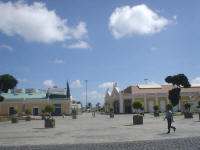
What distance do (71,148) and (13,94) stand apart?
A: 51584 millimetres

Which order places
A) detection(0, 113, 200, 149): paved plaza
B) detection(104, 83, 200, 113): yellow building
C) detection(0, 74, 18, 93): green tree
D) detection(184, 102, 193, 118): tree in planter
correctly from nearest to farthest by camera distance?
detection(0, 113, 200, 149): paved plaza < detection(184, 102, 193, 118): tree in planter < detection(0, 74, 18, 93): green tree < detection(104, 83, 200, 113): yellow building

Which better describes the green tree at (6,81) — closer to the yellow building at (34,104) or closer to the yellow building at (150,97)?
the yellow building at (34,104)

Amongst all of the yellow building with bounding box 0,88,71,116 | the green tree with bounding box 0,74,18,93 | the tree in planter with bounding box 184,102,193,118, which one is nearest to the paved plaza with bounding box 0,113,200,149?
the tree in planter with bounding box 184,102,193,118

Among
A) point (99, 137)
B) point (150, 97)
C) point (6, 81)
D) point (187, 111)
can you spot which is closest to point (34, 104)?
point (6, 81)

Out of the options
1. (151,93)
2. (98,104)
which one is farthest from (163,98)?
(98,104)

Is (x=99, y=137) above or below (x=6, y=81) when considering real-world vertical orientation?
below

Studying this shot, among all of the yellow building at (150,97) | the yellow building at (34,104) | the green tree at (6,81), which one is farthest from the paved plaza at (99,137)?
the yellow building at (150,97)

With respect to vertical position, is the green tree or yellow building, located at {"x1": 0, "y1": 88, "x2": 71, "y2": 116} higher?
the green tree

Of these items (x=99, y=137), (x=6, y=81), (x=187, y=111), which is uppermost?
(x=6, y=81)

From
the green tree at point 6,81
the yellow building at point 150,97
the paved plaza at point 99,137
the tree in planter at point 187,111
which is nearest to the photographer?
the paved plaza at point 99,137

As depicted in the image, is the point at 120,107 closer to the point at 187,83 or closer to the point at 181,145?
the point at 187,83

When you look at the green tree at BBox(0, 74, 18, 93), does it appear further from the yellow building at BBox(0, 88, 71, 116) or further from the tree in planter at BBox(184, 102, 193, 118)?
the tree in planter at BBox(184, 102, 193, 118)

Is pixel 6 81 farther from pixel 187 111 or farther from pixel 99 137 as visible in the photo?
pixel 99 137

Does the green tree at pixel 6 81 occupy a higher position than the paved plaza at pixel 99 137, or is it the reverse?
the green tree at pixel 6 81
